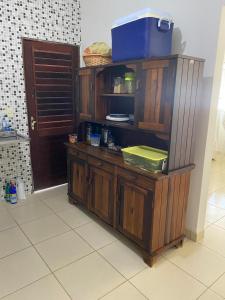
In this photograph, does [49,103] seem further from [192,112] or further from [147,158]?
[192,112]

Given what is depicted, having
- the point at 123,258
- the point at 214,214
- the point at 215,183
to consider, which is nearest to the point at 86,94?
the point at 123,258

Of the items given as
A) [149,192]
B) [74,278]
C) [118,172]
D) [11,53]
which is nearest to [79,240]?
[74,278]

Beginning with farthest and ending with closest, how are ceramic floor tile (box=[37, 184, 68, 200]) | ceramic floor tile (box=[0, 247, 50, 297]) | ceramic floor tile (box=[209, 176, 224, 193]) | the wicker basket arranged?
ceramic floor tile (box=[209, 176, 224, 193])
ceramic floor tile (box=[37, 184, 68, 200])
the wicker basket
ceramic floor tile (box=[0, 247, 50, 297])

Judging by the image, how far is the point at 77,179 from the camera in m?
2.72

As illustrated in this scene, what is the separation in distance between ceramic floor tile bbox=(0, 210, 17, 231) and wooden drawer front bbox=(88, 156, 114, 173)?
3.51ft

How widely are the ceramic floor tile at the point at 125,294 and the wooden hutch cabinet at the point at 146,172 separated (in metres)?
0.30

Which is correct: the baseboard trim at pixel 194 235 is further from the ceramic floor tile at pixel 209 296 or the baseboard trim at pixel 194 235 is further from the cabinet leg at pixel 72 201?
the cabinet leg at pixel 72 201

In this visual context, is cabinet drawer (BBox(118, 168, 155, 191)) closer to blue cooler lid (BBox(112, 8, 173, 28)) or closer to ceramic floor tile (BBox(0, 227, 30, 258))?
ceramic floor tile (BBox(0, 227, 30, 258))

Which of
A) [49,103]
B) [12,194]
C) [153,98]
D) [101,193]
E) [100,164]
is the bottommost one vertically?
[12,194]

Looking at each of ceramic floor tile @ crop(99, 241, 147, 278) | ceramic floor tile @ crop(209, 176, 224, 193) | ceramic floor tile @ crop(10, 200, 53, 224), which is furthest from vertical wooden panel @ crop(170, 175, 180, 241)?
ceramic floor tile @ crop(209, 176, 224, 193)

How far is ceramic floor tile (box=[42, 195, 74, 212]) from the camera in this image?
287cm

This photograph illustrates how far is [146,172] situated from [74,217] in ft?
4.00

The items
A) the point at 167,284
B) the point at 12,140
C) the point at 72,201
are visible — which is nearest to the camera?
the point at 167,284

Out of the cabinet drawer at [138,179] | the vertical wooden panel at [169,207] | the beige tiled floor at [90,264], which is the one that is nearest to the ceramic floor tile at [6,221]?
the beige tiled floor at [90,264]
